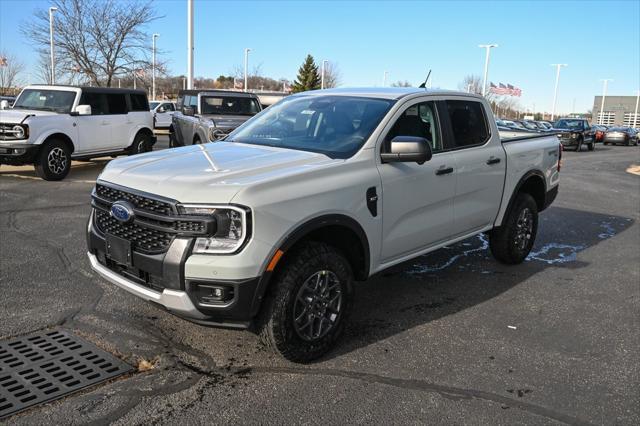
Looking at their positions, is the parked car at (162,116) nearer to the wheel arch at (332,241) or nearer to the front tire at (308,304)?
the wheel arch at (332,241)

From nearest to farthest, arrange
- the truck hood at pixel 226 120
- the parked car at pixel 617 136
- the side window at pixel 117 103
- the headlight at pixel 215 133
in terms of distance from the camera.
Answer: the headlight at pixel 215 133 → the truck hood at pixel 226 120 → the side window at pixel 117 103 → the parked car at pixel 617 136

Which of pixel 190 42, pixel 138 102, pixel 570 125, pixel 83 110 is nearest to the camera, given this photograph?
pixel 83 110

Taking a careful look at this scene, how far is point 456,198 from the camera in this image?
4.91 metres

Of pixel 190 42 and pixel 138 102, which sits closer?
pixel 138 102

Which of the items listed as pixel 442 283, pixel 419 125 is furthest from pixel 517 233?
pixel 419 125

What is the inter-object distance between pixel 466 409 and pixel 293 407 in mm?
1026

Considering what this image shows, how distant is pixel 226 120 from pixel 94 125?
2.89 metres

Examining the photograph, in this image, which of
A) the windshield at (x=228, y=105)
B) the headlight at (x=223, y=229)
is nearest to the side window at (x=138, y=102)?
the windshield at (x=228, y=105)

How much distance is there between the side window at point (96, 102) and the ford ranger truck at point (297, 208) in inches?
326

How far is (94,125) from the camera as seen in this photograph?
1207 centimetres

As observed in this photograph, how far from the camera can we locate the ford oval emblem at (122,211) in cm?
341

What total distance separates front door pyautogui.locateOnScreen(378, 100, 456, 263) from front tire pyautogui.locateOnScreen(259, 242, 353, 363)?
1.90ft

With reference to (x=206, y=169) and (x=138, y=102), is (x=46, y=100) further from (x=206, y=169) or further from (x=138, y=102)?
(x=206, y=169)

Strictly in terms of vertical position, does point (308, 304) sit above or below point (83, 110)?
below
